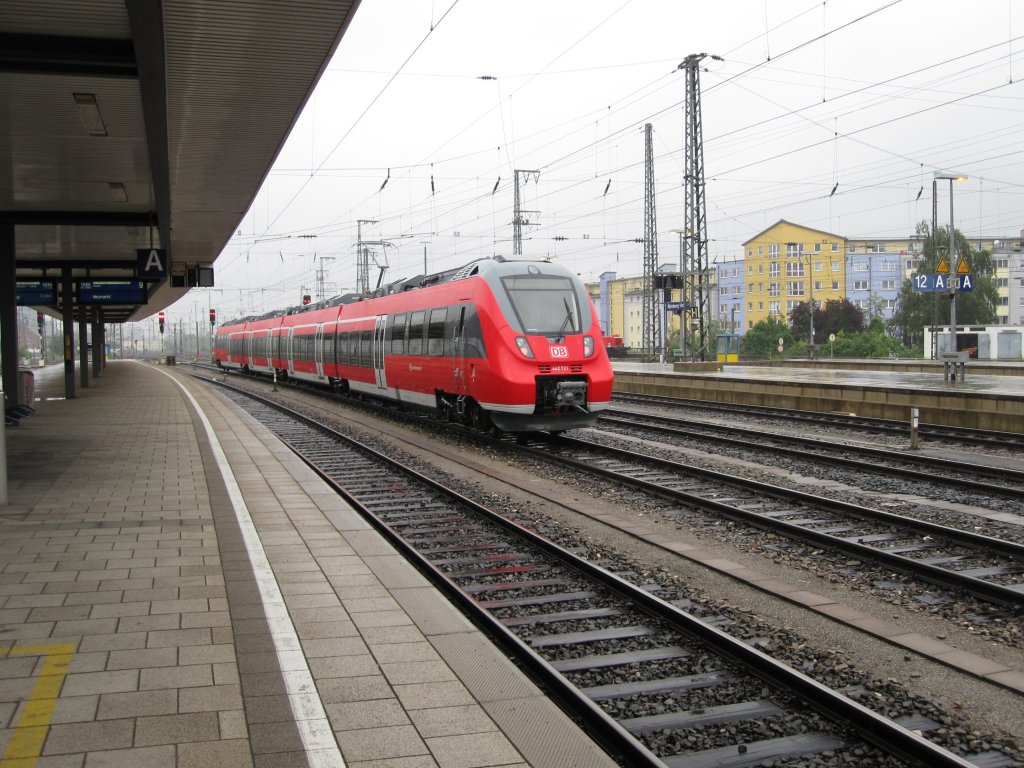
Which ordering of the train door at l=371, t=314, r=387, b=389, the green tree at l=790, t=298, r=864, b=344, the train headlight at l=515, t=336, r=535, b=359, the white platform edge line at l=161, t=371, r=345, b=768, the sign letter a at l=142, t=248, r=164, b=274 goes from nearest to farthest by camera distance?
the white platform edge line at l=161, t=371, r=345, b=768
the train headlight at l=515, t=336, r=535, b=359
the sign letter a at l=142, t=248, r=164, b=274
the train door at l=371, t=314, r=387, b=389
the green tree at l=790, t=298, r=864, b=344

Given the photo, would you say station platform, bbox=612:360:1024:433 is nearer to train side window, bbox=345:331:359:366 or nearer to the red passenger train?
the red passenger train

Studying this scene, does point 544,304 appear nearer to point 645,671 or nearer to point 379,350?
point 379,350

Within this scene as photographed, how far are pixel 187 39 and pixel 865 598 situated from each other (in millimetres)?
7519

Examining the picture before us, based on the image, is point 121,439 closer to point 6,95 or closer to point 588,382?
point 6,95

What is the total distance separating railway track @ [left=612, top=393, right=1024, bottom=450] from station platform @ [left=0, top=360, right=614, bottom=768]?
437 inches

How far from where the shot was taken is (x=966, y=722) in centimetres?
428

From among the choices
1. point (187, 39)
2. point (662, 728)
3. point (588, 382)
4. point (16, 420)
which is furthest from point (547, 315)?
point (16, 420)

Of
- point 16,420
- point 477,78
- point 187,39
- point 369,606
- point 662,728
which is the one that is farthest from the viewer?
point 477,78

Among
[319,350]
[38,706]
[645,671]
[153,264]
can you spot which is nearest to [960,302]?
[319,350]

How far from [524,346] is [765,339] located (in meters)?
47.6

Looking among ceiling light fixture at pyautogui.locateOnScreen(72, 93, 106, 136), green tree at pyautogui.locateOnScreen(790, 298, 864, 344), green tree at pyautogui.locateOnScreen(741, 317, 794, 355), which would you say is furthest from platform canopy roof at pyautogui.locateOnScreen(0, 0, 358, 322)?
green tree at pyautogui.locateOnScreen(790, 298, 864, 344)

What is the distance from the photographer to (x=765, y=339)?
58.3m

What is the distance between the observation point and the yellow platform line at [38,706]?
3.43 meters

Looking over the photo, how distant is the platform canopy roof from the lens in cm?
773
